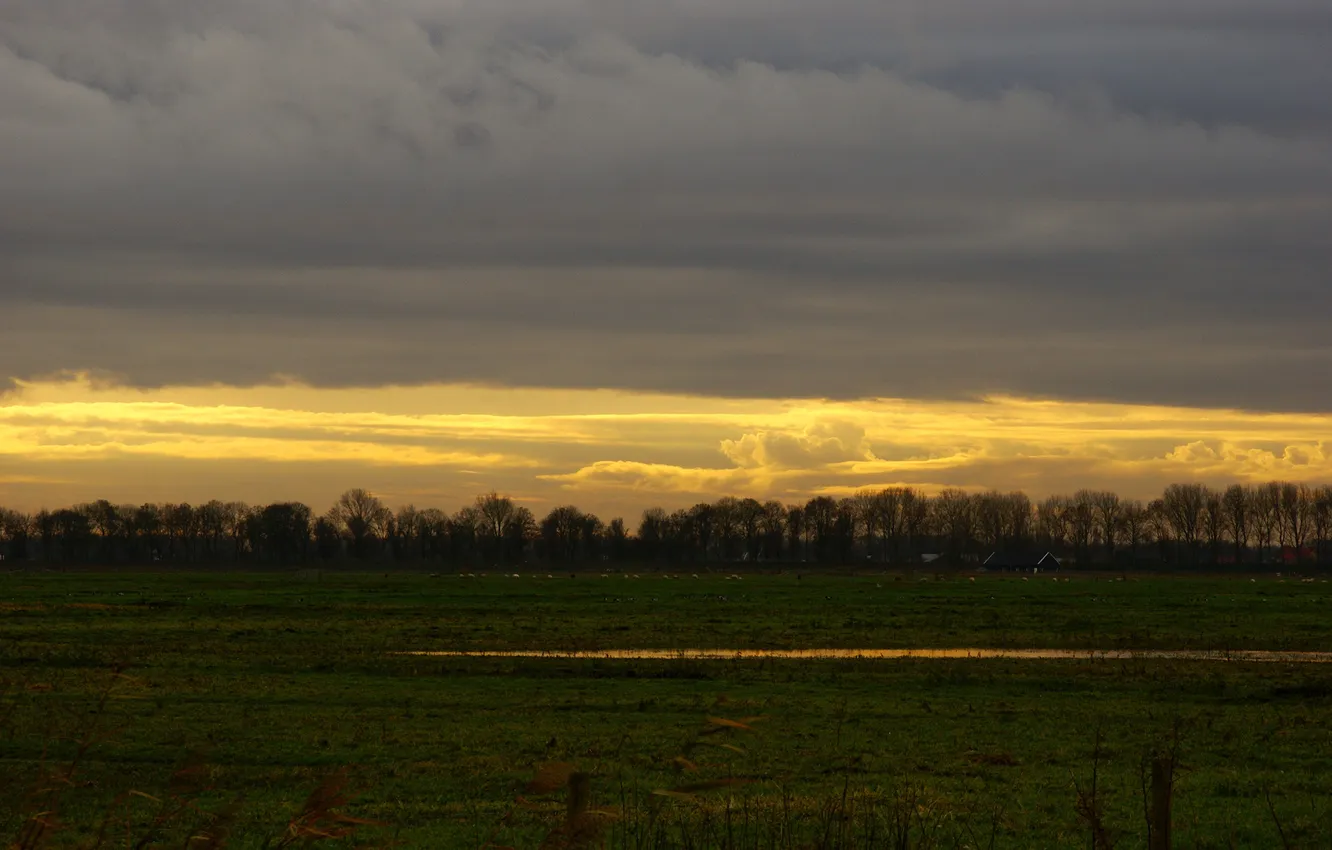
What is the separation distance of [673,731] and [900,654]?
2368 cm

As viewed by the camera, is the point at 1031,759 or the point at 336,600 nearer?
the point at 1031,759

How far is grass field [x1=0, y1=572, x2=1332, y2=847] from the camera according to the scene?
53.1 ft

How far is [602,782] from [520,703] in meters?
12.5

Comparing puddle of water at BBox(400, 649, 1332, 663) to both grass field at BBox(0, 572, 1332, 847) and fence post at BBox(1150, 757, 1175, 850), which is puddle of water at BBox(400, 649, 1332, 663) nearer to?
grass field at BBox(0, 572, 1332, 847)

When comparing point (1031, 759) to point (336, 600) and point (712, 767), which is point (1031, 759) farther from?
point (336, 600)

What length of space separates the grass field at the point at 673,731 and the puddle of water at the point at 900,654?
226cm

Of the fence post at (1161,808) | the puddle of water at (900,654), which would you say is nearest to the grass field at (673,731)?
the fence post at (1161,808)

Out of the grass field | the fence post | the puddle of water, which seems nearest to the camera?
the fence post

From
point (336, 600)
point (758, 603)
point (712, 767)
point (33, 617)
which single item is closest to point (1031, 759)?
point (712, 767)

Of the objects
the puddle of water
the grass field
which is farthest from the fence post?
the puddle of water

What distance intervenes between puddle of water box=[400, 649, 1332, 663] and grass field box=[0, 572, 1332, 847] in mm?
2257

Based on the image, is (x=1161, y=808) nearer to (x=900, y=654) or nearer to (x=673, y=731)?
(x=673, y=731)

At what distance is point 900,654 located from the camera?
49.0 meters

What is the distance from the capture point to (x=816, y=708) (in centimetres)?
3109
